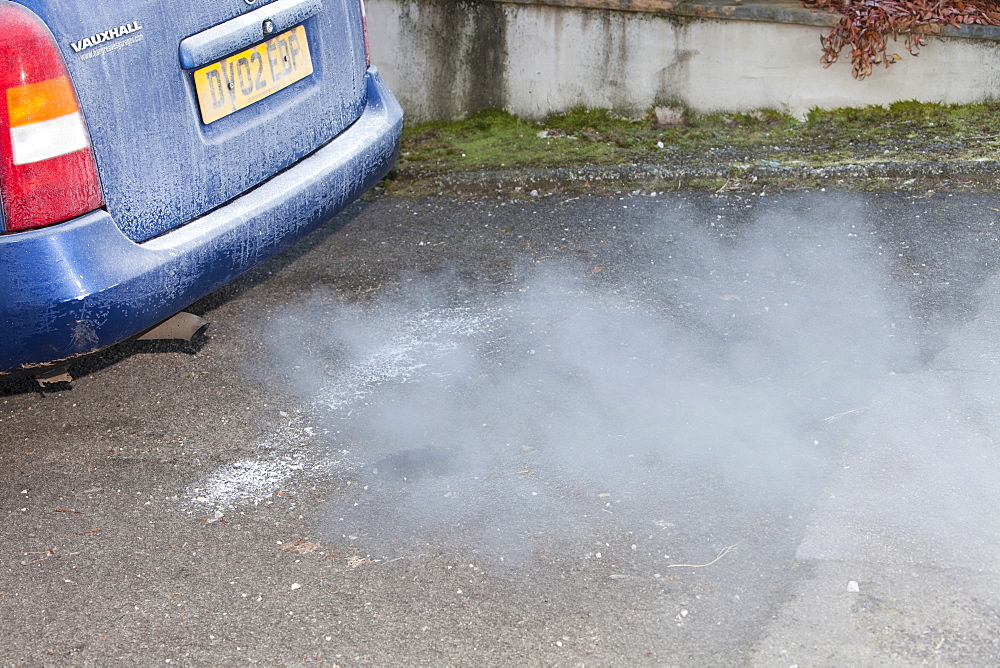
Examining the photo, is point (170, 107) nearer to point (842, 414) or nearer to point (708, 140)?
point (842, 414)

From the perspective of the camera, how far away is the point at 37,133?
2.58 meters

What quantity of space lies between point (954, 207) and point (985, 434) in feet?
6.38

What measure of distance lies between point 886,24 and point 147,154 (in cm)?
423

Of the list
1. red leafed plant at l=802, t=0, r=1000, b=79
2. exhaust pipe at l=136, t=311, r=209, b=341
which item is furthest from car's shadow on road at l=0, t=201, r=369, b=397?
red leafed plant at l=802, t=0, r=1000, b=79

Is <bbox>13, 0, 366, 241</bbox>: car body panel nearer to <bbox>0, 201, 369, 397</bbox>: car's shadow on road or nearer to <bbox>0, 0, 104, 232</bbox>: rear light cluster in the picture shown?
<bbox>0, 0, 104, 232</bbox>: rear light cluster

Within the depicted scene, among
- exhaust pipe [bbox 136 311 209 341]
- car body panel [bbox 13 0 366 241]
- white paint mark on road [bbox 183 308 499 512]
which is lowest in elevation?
white paint mark on road [bbox 183 308 499 512]

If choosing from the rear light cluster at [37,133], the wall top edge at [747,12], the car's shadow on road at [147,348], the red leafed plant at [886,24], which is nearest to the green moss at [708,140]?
the red leafed plant at [886,24]

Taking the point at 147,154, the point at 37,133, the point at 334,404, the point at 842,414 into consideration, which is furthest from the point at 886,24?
the point at 37,133

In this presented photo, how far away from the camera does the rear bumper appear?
8.63ft

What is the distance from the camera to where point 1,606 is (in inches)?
103

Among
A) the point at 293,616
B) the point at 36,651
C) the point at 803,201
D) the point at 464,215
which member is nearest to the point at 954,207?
the point at 803,201

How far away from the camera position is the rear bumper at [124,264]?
8.63 feet

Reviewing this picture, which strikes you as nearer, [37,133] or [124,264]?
[37,133]

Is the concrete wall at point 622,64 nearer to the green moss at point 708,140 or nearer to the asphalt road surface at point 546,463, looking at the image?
the green moss at point 708,140
